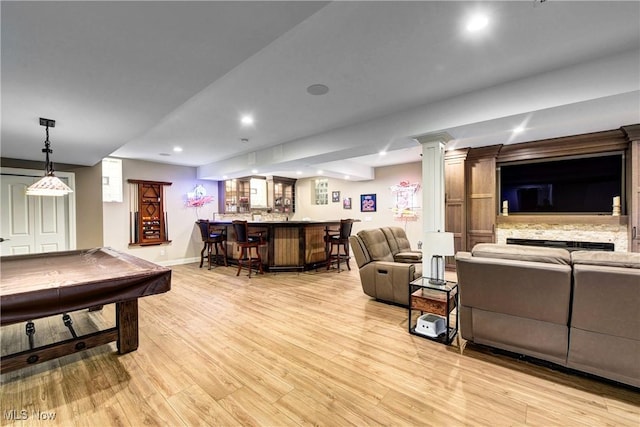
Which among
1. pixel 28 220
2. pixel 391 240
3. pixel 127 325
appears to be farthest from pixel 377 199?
pixel 28 220

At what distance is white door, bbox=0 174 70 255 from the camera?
4391 millimetres

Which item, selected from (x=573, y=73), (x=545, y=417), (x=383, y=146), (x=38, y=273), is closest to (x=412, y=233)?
(x=383, y=146)

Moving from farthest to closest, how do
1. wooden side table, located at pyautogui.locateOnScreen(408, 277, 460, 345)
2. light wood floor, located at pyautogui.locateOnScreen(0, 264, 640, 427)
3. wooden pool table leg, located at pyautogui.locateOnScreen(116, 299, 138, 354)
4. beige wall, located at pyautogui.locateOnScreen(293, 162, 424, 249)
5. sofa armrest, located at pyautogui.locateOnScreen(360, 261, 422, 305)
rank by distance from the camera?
beige wall, located at pyautogui.locateOnScreen(293, 162, 424, 249)
sofa armrest, located at pyautogui.locateOnScreen(360, 261, 422, 305)
wooden side table, located at pyautogui.locateOnScreen(408, 277, 460, 345)
wooden pool table leg, located at pyautogui.locateOnScreen(116, 299, 138, 354)
light wood floor, located at pyautogui.locateOnScreen(0, 264, 640, 427)

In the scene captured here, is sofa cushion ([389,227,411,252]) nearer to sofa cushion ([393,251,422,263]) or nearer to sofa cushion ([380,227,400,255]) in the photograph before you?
sofa cushion ([380,227,400,255])

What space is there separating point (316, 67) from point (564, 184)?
16.4ft

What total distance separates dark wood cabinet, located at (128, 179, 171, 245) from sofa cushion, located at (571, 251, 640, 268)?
7409mm

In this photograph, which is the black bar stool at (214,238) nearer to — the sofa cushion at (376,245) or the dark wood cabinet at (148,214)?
the dark wood cabinet at (148,214)

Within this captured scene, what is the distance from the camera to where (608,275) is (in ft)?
6.06

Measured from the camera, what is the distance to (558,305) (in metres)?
2.04

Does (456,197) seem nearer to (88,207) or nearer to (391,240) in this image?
(391,240)

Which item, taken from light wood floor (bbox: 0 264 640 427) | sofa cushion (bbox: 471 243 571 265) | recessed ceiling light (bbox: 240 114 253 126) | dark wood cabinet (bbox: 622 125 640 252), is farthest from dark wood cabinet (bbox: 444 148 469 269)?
recessed ceiling light (bbox: 240 114 253 126)

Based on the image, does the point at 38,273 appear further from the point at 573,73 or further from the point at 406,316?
the point at 573,73

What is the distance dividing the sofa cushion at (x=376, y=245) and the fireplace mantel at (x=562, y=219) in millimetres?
2621

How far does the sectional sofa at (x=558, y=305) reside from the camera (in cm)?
184
